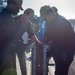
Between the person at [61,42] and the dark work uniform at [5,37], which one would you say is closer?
the dark work uniform at [5,37]

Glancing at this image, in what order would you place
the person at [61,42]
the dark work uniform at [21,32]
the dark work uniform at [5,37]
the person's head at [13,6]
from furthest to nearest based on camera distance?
the dark work uniform at [21,32], the person at [61,42], the person's head at [13,6], the dark work uniform at [5,37]

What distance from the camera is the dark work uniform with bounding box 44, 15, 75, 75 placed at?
5684 millimetres

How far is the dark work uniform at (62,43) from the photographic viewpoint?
5.68m

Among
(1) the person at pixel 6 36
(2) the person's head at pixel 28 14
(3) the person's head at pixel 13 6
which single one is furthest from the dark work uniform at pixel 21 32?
(1) the person at pixel 6 36

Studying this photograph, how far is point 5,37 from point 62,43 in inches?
48.8

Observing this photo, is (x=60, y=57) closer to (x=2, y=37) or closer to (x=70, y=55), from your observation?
(x=70, y=55)

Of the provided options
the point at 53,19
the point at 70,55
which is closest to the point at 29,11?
the point at 53,19

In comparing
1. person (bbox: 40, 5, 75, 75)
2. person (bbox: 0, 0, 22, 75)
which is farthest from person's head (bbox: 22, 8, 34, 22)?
person (bbox: 0, 0, 22, 75)

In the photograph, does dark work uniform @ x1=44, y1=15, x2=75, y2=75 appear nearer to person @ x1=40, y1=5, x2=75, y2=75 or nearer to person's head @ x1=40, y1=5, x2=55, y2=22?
person @ x1=40, y1=5, x2=75, y2=75

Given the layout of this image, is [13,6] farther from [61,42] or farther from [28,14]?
[28,14]

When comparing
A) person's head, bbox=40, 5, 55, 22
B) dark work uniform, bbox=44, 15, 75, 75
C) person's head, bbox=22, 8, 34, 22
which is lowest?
dark work uniform, bbox=44, 15, 75, 75

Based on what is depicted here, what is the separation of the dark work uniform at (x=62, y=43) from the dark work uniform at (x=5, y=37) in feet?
3.07

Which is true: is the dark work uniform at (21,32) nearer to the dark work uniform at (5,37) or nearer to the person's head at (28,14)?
the person's head at (28,14)

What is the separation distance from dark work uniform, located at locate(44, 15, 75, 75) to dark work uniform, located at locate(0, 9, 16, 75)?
936mm
